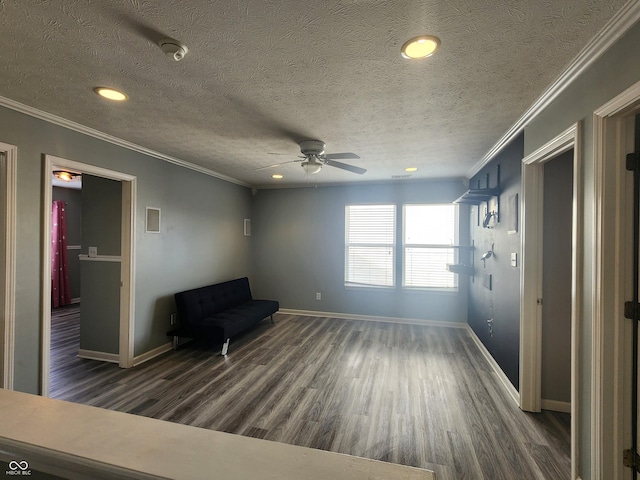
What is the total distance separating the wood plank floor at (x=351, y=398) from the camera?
2.01m

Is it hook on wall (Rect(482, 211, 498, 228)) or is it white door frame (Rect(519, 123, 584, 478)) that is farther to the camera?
hook on wall (Rect(482, 211, 498, 228))

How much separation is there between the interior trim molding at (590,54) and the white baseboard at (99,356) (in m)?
4.85

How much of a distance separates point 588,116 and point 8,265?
4079 mm

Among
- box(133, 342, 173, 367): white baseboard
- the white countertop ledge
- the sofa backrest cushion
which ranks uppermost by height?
the white countertop ledge

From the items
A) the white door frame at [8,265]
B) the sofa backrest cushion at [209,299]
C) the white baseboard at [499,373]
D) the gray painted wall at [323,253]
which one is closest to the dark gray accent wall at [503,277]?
the white baseboard at [499,373]

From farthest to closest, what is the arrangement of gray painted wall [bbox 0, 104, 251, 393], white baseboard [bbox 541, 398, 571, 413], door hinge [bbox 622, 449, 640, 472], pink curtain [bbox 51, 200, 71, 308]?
pink curtain [bbox 51, 200, 71, 308] < white baseboard [bbox 541, 398, 571, 413] < gray painted wall [bbox 0, 104, 251, 393] < door hinge [bbox 622, 449, 640, 472]

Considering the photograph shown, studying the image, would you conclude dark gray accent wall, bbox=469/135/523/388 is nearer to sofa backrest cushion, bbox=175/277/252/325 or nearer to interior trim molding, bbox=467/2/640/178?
interior trim molding, bbox=467/2/640/178

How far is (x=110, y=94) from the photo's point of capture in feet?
6.77

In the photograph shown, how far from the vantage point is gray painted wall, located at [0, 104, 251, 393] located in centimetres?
233

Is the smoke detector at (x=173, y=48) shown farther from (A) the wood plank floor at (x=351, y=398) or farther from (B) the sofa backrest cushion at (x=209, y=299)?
(B) the sofa backrest cushion at (x=209, y=299)

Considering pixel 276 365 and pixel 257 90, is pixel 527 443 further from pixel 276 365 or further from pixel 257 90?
pixel 257 90

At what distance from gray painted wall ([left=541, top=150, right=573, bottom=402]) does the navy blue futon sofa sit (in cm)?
335

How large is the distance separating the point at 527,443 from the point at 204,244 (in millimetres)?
4338

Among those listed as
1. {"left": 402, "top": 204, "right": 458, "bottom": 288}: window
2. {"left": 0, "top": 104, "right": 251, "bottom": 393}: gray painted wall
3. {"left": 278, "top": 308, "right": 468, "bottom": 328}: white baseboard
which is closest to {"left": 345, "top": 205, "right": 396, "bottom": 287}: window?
{"left": 402, "top": 204, "right": 458, "bottom": 288}: window
